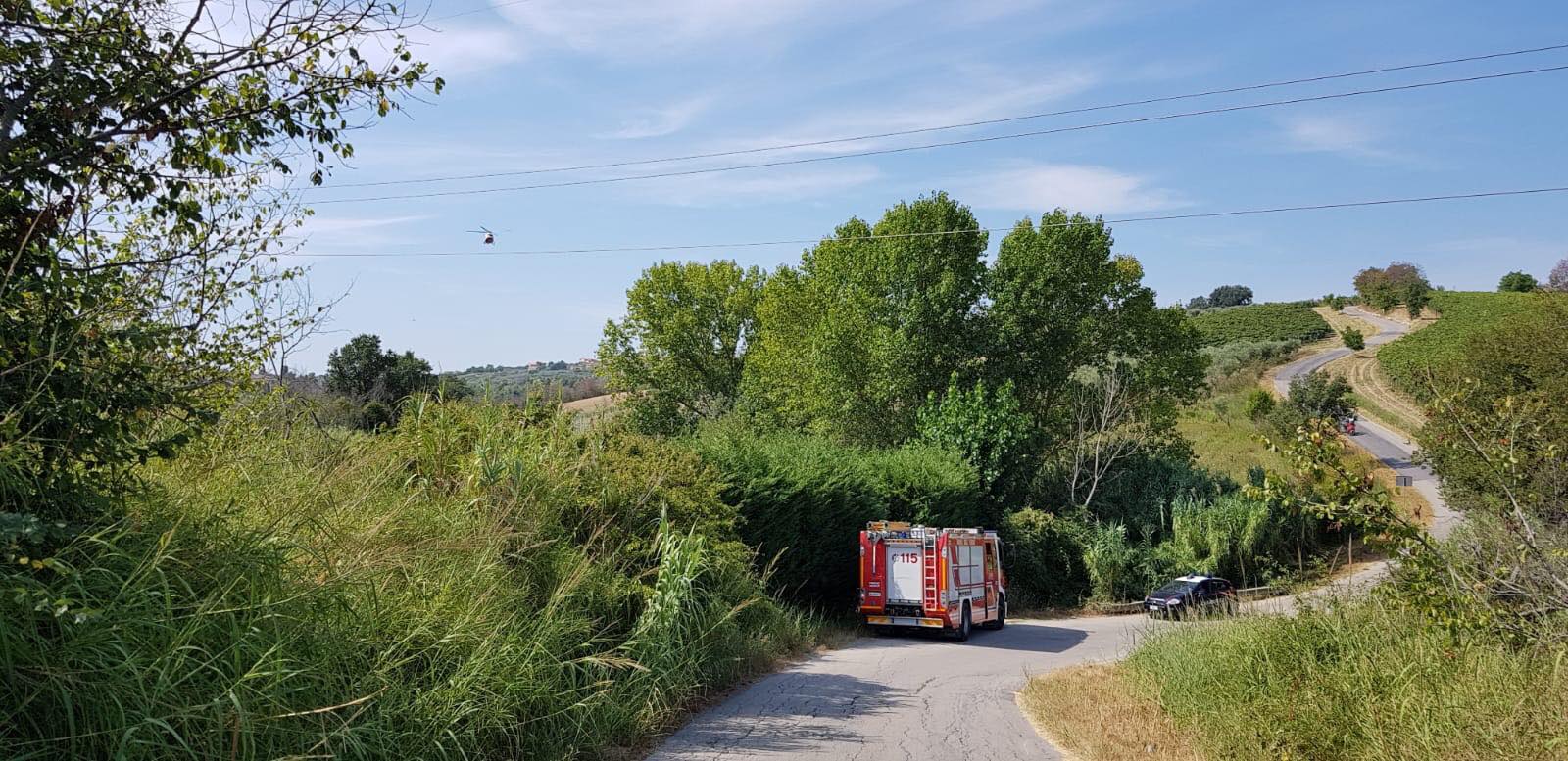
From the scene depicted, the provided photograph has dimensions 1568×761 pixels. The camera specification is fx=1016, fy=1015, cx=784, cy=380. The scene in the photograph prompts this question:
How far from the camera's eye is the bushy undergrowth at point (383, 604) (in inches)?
200

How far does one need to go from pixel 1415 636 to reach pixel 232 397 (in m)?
10.4

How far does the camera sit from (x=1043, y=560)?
107 ft

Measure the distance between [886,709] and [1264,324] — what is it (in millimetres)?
107893

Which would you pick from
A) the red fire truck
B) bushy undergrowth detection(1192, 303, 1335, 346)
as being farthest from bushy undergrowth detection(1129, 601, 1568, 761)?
bushy undergrowth detection(1192, 303, 1335, 346)

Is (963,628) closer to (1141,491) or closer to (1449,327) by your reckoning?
(1141,491)

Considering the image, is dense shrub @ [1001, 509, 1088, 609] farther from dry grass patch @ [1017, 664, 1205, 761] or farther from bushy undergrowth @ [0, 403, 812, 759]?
bushy undergrowth @ [0, 403, 812, 759]

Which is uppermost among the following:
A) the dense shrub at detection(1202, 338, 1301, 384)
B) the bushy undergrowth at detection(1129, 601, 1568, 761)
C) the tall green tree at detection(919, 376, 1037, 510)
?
the dense shrub at detection(1202, 338, 1301, 384)

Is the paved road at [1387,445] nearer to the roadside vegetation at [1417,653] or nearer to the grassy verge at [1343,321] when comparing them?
the grassy verge at [1343,321]

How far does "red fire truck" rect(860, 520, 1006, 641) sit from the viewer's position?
21.0 meters

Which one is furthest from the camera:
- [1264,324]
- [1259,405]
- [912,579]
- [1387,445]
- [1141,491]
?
[1264,324]

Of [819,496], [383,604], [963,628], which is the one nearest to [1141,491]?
[963,628]

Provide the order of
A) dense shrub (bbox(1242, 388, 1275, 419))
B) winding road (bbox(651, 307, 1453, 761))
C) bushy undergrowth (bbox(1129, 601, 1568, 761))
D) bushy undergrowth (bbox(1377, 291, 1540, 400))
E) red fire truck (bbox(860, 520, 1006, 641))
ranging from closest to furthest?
bushy undergrowth (bbox(1129, 601, 1568, 761)) < winding road (bbox(651, 307, 1453, 761)) < red fire truck (bbox(860, 520, 1006, 641)) < dense shrub (bbox(1242, 388, 1275, 419)) < bushy undergrowth (bbox(1377, 291, 1540, 400))

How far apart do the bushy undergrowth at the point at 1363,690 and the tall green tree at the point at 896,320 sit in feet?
76.0

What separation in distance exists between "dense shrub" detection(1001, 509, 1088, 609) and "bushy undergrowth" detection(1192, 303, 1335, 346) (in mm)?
67660
